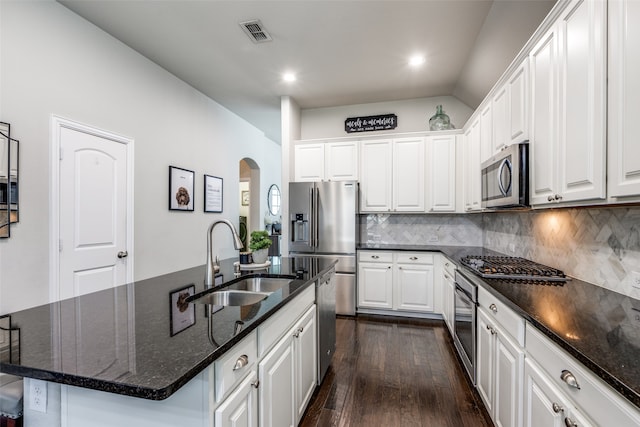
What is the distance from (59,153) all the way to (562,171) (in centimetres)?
351

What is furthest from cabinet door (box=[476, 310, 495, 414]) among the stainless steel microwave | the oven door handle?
the stainless steel microwave

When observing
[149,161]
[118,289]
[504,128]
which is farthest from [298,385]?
[149,161]

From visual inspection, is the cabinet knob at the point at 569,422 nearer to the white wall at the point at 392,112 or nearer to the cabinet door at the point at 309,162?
the cabinet door at the point at 309,162

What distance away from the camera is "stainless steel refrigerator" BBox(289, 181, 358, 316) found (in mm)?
3816

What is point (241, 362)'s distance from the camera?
1.06m

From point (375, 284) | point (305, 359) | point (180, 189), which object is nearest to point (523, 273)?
point (305, 359)

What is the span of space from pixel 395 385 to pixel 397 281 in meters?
1.57

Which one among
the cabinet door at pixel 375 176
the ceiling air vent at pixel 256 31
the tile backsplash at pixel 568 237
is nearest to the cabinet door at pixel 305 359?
the tile backsplash at pixel 568 237

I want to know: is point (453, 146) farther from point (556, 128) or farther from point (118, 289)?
point (118, 289)

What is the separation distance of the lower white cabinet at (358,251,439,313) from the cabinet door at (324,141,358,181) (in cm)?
110

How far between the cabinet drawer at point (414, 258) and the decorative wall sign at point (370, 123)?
1896mm

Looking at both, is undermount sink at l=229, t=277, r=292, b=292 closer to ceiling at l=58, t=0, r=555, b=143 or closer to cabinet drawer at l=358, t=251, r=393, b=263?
cabinet drawer at l=358, t=251, r=393, b=263

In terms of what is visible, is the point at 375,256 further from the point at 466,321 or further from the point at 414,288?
the point at 466,321

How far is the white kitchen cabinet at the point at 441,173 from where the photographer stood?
12.4 feet
